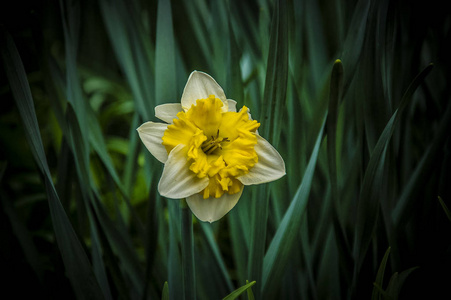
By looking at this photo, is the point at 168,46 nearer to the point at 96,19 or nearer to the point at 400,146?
the point at 400,146

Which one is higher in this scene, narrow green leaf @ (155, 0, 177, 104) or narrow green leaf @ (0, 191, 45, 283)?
narrow green leaf @ (155, 0, 177, 104)

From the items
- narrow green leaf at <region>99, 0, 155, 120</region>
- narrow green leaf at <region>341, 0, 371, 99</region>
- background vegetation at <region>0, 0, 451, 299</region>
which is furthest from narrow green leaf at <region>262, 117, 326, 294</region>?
narrow green leaf at <region>99, 0, 155, 120</region>

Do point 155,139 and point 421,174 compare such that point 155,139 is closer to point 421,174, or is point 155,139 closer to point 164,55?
→ point 164,55

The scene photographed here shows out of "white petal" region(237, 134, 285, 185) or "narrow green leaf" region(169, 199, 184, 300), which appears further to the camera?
"narrow green leaf" region(169, 199, 184, 300)

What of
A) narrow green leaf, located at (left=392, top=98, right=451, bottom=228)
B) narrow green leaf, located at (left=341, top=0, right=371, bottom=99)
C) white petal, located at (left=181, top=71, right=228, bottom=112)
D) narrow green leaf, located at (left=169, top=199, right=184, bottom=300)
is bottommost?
narrow green leaf, located at (left=169, top=199, right=184, bottom=300)

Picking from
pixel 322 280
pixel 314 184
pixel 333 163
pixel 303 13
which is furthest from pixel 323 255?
pixel 303 13

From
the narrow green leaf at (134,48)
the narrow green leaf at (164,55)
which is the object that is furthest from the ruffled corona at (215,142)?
the narrow green leaf at (134,48)

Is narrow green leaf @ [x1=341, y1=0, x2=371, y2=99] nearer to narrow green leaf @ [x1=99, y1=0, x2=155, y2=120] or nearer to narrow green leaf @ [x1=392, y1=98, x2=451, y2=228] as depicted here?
narrow green leaf @ [x1=392, y1=98, x2=451, y2=228]
